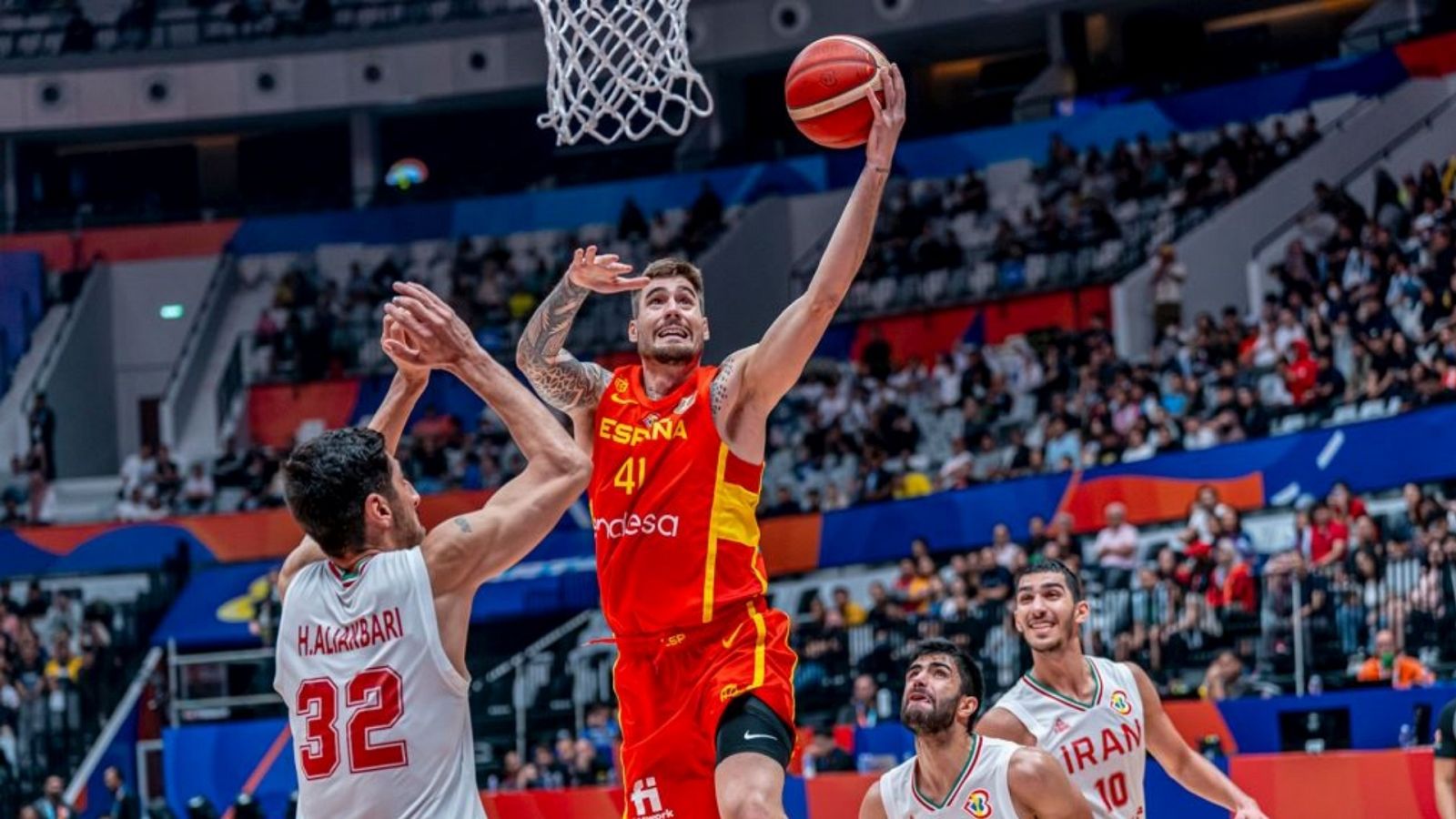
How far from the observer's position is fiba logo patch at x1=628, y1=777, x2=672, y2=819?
734cm

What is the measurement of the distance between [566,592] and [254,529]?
5.19 metres

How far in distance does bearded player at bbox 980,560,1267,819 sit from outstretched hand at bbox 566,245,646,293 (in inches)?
88.9

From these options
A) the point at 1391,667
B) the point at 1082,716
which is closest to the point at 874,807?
the point at 1082,716

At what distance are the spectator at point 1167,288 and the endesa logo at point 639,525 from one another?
19719mm

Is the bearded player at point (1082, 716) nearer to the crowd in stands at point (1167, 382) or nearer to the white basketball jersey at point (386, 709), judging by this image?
the white basketball jersey at point (386, 709)

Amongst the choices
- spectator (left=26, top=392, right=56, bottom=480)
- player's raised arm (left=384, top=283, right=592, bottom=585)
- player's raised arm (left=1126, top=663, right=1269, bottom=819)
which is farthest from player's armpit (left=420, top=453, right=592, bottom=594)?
spectator (left=26, top=392, right=56, bottom=480)

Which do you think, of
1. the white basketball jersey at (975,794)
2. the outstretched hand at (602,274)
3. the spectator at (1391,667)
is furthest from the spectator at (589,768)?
the outstretched hand at (602,274)

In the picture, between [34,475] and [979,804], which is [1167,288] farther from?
[979,804]

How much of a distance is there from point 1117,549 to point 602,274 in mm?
12800

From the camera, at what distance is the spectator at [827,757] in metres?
16.9

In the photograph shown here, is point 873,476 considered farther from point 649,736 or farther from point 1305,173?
point 649,736

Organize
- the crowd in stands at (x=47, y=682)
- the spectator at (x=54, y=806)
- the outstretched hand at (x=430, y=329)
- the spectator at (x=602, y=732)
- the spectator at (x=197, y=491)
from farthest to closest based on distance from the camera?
the spectator at (x=197, y=491)
the crowd in stands at (x=47, y=682)
the spectator at (x=54, y=806)
the spectator at (x=602, y=732)
the outstretched hand at (x=430, y=329)

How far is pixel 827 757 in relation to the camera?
55.8 ft

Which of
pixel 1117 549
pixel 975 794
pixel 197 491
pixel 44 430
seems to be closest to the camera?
pixel 975 794
